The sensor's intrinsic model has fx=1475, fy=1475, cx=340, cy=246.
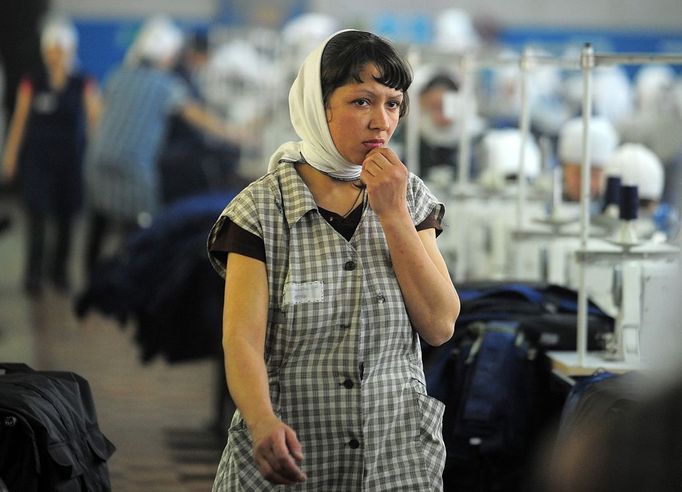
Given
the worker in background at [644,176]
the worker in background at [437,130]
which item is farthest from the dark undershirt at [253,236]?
the worker in background at [437,130]

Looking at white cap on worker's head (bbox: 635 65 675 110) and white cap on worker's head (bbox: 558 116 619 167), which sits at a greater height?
white cap on worker's head (bbox: 635 65 675 110)

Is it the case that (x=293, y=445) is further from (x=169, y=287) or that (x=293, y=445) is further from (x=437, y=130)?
(x=437, y=130)

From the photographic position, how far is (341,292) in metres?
2.81

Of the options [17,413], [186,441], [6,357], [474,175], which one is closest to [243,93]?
[474,175]

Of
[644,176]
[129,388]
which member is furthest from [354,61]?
[129,388]

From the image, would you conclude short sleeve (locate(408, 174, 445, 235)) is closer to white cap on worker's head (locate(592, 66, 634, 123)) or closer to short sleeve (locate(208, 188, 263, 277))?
short sleeve (locate(208, 188, 263, 277))

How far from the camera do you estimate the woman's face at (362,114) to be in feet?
9.18

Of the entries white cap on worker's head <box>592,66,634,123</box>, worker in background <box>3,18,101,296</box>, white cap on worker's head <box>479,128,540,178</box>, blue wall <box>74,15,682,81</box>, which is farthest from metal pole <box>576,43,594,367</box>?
blue wall <box>74,15,682,81</box>

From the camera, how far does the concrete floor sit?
6.17 metres

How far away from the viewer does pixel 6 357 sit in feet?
28.0

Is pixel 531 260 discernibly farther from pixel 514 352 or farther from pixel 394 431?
pixel 394 431

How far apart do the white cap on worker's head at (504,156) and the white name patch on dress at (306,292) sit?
501 centimetres

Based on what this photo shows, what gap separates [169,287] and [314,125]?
3.96m

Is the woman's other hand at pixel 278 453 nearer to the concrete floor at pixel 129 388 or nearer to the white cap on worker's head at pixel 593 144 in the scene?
the concrete floor at pixel 129 388
